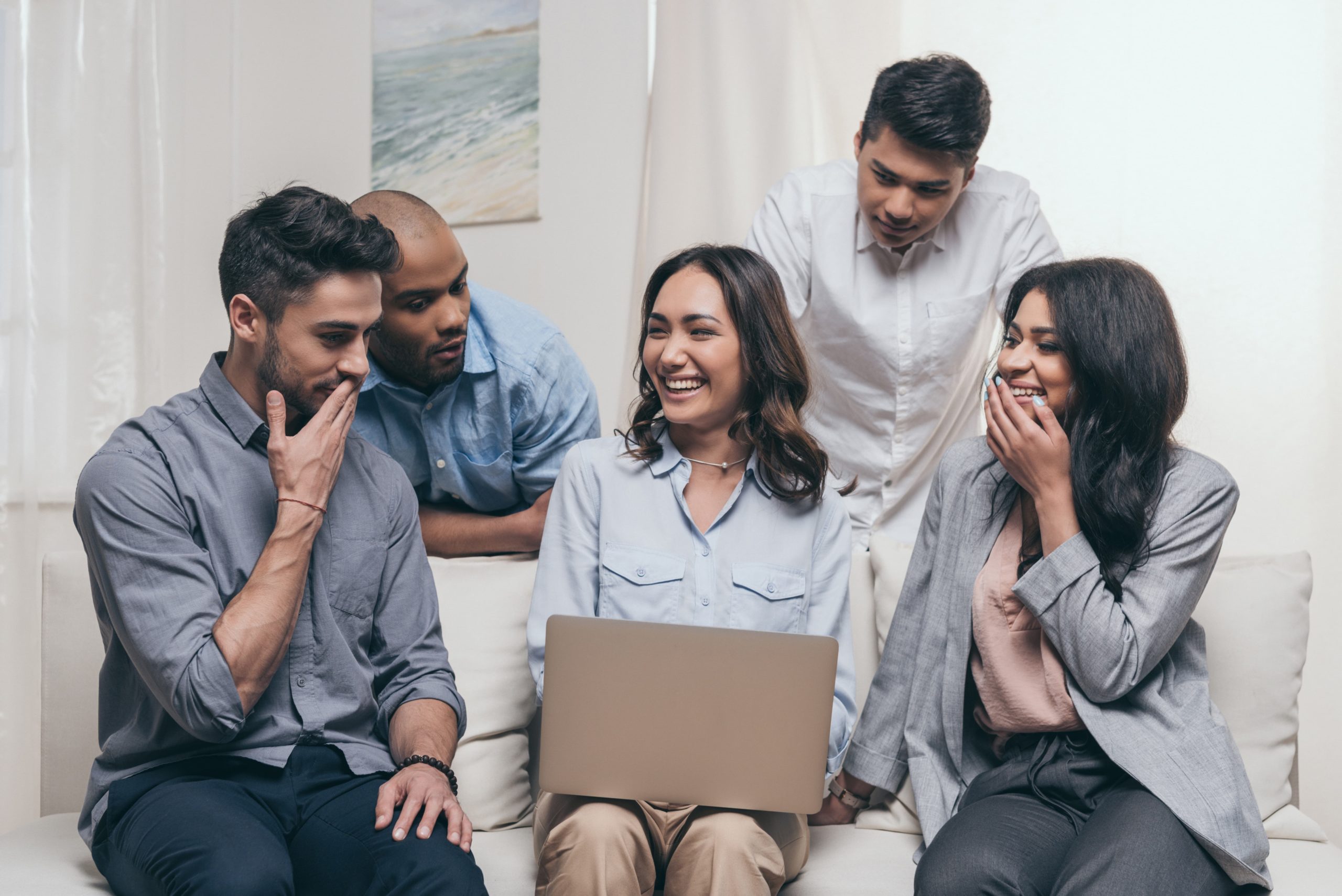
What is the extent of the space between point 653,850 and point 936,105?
1310mm

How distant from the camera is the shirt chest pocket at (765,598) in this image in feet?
5.45

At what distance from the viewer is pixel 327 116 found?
11.1ft

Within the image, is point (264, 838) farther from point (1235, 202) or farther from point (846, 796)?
point (1235, 202)

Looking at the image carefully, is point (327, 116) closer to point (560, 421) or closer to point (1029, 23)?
point (560, 421)

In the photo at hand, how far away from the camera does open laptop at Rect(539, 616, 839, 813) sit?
1.29 meters

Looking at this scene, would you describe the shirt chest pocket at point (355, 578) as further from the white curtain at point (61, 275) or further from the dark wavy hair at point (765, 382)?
the white curtain at point (61, 275)

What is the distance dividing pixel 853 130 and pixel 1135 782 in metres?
1.77

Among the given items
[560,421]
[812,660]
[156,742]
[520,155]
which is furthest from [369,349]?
[520,155]

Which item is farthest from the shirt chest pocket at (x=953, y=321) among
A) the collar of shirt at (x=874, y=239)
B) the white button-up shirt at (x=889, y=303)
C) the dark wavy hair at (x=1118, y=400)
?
the dark wavy hair at (x=1118, y=400)

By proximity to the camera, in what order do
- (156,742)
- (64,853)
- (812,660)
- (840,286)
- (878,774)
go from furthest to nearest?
(840,286) → (878,774) → (64,853) → (156,742) → (812,660)

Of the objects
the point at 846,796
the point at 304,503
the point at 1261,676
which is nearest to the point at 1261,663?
the point at 1261,676

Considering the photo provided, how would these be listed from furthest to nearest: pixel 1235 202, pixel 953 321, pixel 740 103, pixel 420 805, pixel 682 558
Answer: pixel 740 103 < pixel 1235 202 < pixel 953 321 < pixel 682 558 < pixel 420 805

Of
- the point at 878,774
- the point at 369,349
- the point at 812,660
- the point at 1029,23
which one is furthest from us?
the point at 1029,23

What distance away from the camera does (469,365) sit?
2.02m
